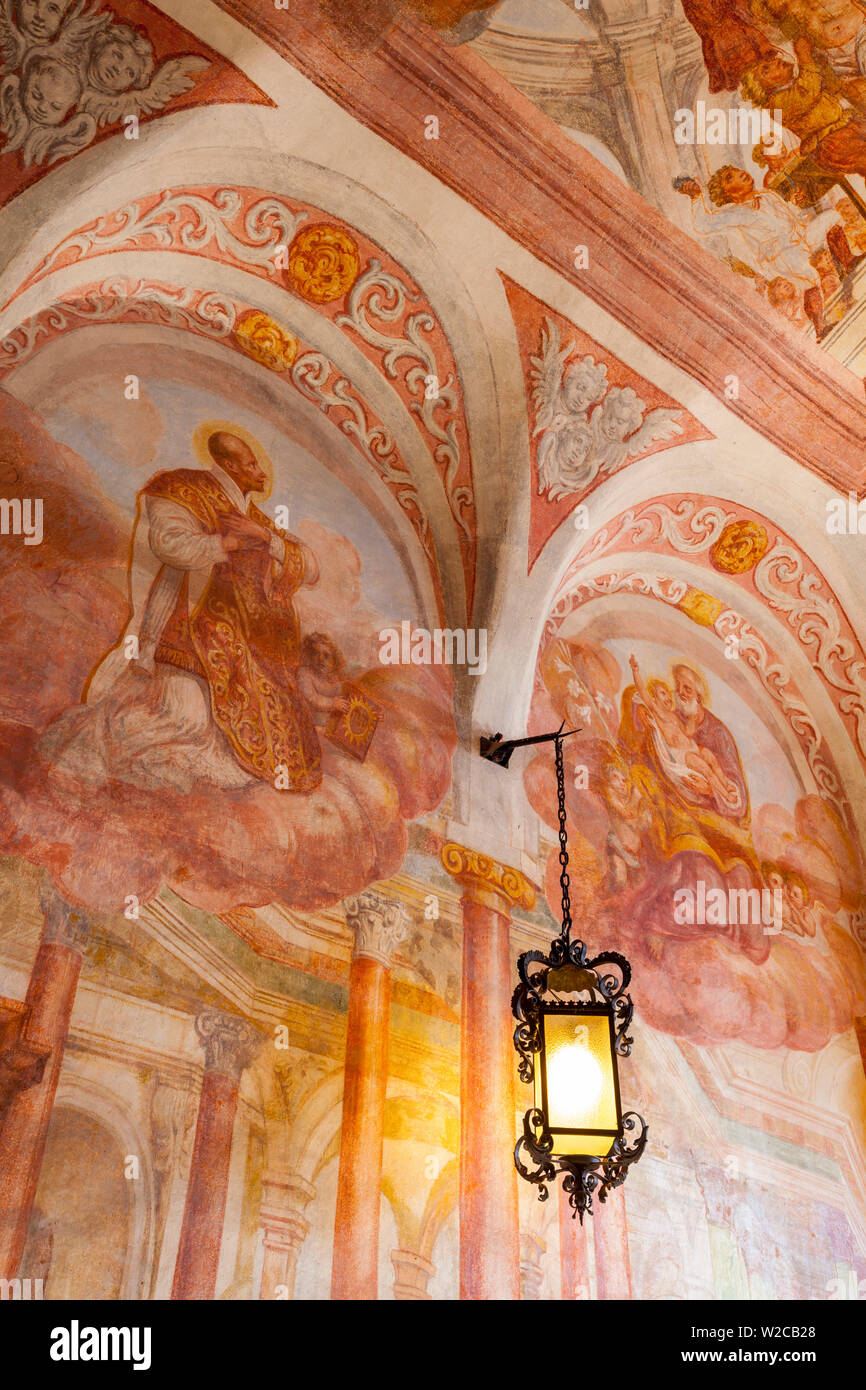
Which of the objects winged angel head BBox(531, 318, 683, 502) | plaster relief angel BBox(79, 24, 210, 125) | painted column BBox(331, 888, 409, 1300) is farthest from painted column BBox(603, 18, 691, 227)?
painted column BBox(331, 888, 409, 1300)

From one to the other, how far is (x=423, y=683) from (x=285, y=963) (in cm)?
210

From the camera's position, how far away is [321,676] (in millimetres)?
6805

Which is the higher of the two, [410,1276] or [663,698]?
[663,698]

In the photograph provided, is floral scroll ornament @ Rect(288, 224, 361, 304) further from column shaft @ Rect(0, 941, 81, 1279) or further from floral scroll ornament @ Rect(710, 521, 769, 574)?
column shaft @ Rect(0, 941, 81, 1279)

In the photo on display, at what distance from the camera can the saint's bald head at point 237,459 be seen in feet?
22.6

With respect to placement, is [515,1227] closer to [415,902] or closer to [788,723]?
[415,902]

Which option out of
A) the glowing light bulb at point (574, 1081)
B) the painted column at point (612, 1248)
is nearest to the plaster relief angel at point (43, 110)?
the glowing light bulb at point (574, 1081)

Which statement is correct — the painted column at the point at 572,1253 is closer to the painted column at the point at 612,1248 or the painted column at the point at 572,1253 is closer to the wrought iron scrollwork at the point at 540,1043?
the painted column at the point at 612,1248

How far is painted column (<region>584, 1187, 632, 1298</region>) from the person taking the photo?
639 centimetres

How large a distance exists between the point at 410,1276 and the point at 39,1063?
6.59ft

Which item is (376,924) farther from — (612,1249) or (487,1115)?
(612,1249)

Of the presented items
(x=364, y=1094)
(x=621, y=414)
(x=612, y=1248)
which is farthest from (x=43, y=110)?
(x=612, y=1248)

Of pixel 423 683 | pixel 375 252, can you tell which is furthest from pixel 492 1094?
pixel 375 252

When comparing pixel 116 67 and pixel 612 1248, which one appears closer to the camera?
pixel 116 67
